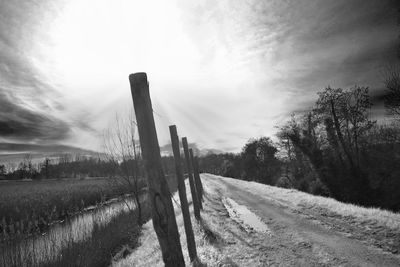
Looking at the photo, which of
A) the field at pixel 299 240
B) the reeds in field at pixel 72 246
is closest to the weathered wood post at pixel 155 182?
the field at pixel 299 240

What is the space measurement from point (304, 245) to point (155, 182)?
5.68 meters

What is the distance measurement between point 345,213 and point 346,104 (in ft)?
65.8

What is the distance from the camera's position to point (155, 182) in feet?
10.8

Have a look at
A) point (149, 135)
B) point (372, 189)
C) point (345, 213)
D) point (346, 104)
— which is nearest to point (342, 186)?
point (372, 189)

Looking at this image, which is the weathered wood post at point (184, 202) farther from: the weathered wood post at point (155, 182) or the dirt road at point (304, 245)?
the weathered wood post at point (155, 182)

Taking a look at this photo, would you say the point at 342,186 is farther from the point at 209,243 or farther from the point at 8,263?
the point at 8,263

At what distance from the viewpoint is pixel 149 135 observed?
3.35m

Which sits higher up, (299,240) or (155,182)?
(155,182)

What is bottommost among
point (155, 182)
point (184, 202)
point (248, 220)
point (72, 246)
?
point (248, 220)

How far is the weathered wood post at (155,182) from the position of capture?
3.28 meters

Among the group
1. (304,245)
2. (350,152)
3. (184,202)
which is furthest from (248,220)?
(350,152)

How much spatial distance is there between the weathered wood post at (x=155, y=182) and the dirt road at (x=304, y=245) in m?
3.55

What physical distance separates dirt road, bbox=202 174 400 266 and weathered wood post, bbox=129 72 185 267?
355 cm

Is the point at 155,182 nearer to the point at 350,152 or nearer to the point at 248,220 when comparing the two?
the point at 248,220
